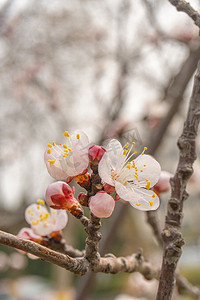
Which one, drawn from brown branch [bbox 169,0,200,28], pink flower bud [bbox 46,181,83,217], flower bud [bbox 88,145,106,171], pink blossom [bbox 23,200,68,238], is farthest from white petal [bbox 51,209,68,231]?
brown branch [bbox 169,0,200,28]

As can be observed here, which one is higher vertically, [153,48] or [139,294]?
[153,48]

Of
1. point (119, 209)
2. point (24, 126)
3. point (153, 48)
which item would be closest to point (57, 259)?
point (119, 209)

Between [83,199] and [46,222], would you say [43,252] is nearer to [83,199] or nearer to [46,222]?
[83,199]

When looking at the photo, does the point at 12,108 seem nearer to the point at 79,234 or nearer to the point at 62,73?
the point at 62,73

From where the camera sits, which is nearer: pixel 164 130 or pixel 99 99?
pixel 164 130

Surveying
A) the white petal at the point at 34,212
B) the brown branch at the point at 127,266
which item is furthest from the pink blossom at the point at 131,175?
the white petal at the point at 34,212

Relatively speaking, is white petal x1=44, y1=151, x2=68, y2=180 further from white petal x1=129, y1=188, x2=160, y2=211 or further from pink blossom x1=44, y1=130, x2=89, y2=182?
white petal x1=129, y1=188, x2=160, y2=211
